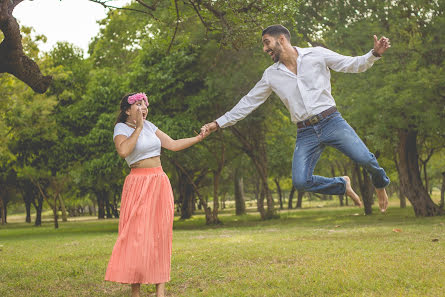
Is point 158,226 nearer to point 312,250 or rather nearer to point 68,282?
point 68,282

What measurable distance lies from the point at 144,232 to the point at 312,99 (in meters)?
2.69

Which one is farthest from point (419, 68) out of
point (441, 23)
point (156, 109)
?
point (156, 109)

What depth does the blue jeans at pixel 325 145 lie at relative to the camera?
19.2ft

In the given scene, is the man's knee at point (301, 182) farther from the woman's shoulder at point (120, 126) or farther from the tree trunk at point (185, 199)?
the tree trunk at point (185, 199)

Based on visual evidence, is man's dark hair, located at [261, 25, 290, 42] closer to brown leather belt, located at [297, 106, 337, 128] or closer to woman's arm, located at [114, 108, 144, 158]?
brown leather belt, located at [297, 106, 337, 128]

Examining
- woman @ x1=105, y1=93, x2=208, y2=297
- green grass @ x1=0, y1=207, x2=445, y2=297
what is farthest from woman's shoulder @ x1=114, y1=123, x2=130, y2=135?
green grass @ x1=0, y1=207, x2=445, y2=297

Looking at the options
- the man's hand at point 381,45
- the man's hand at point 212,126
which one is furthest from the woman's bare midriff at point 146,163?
the man's hand at point 381,45

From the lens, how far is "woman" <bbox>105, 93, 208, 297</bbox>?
593 centimetres

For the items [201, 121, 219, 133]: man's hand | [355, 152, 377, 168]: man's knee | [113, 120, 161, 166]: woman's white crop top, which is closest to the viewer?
[355, 152, 377, 168]: man's knee

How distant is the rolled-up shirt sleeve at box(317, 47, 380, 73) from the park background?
298cm

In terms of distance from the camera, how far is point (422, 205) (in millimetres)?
24016

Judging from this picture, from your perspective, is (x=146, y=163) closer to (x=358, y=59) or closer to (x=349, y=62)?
(x=349, y=62)

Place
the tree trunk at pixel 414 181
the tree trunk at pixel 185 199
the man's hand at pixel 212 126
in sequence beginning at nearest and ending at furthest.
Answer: the man's hand at pixel 212 126
the tree trunk at pixel 414 181
the tree trunk at pixel 185 199

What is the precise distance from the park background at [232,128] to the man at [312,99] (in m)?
1.79
